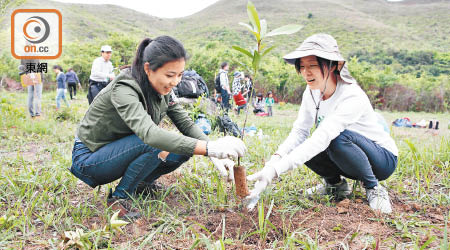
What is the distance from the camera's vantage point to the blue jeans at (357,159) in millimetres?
1638

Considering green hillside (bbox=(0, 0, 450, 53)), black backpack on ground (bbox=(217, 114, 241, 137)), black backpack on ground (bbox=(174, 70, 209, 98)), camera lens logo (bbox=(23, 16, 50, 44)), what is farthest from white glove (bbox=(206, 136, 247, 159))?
green hillside (bbox=(0, 0, 450, 53))

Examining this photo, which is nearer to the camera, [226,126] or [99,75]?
[226,126]

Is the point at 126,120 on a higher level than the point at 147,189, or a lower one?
higher

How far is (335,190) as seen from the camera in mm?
1973

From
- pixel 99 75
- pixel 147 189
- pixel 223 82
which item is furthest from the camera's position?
pixel 223 82

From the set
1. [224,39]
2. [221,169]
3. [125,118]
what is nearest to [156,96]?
[125,118]

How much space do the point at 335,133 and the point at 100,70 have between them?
4.22m

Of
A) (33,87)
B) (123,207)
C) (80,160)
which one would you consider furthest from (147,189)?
(33,87)

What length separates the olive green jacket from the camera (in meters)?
1.43

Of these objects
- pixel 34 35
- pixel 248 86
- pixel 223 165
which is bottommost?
pixel 223 165

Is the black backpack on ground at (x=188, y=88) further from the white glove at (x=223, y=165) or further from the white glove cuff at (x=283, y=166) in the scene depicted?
the white glove cuff at (x=283, y=166)

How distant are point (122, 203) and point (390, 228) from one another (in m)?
1.36

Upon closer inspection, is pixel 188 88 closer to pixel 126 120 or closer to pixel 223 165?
pixel 223 165

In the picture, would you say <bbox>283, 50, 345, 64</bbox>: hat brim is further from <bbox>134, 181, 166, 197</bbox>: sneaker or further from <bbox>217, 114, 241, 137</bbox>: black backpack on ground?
<bbox>217, 114, 241, 137</bbox>: black backpack on ground
